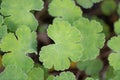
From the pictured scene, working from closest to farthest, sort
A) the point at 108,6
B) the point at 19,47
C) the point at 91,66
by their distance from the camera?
the point at 19,47 < the point at 91,66 < the point at 108,6

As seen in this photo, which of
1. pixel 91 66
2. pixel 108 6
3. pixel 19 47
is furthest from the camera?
pixel 108 6

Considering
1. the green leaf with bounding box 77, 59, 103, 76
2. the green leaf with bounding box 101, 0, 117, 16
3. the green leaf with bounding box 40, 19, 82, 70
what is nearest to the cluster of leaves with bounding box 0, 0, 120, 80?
→ the green leaf with bounding box 40, 19, 82, 70

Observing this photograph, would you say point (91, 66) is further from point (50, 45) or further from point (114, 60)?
point (50, 45)

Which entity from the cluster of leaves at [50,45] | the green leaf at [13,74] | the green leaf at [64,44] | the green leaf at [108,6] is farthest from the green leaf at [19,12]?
the green leaf at [108,6]

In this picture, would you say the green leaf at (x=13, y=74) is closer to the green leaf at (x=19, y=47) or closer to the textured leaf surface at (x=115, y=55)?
the green leaf at (x=19, y=47)

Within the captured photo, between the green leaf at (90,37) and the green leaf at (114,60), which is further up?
the green leaf at (90,37)

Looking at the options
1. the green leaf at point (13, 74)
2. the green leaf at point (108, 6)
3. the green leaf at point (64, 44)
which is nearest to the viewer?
the green leaf at point (13, 74)

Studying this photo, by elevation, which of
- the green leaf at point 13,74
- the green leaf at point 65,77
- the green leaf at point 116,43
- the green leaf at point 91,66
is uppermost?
the green leaf at point 13,74

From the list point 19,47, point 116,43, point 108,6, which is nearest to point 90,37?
point 116,43
